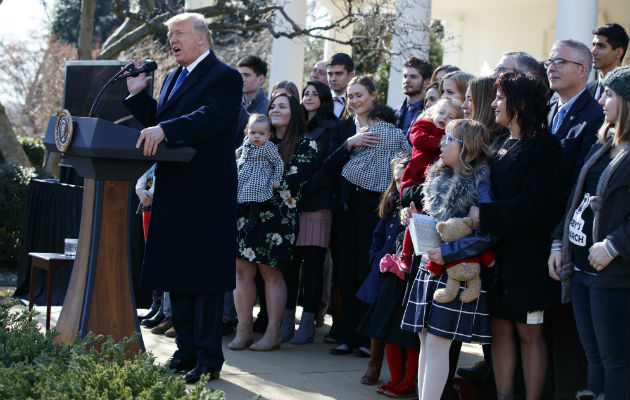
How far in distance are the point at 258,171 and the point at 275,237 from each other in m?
0.53

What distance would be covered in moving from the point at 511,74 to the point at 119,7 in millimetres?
7815

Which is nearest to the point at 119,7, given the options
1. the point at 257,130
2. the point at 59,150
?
the point at 257,130

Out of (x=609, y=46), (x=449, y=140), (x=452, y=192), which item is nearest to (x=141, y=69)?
(x=449, y=140)

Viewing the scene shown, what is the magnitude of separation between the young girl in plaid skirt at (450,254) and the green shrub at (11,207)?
7.50 metres

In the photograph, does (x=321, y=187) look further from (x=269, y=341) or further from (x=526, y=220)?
(x=526, y=220)

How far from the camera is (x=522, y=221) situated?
4129 mm

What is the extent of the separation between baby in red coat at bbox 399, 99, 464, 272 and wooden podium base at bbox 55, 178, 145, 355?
1660 millimetres

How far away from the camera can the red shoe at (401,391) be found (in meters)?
4.90

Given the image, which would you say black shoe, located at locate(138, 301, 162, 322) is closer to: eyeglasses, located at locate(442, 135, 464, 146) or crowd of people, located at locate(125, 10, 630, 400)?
crowd of people, located at locate(125, 10, 630, 400)

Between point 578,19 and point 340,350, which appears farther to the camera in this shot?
point 578,19

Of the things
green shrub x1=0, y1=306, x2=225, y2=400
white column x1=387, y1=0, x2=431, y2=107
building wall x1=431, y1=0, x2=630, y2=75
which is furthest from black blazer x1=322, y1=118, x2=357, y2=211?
building wall x1=431, y1=0, x2=630, y2=75

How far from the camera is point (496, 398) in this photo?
484cm

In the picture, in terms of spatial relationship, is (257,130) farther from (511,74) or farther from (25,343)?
(25,343)

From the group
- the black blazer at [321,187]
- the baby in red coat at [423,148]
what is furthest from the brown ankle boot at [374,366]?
the black blazer at [321,187]
